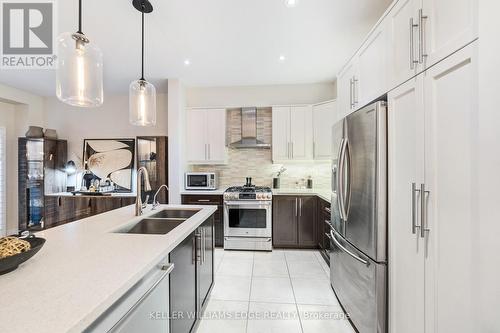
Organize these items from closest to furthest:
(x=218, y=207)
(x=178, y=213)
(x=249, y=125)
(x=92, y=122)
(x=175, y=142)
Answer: (x=178, y=213), (x=218, y=207), (x=175, y=142), (x=249, y=125), (x=92, y=122)

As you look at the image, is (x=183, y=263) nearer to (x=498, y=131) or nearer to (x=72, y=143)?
(x=498, y=131)

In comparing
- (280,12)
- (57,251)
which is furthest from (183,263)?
(280,12)

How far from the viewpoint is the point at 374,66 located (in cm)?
167

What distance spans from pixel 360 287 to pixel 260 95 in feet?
11.3

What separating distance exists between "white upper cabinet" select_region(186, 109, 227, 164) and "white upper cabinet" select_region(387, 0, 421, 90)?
116 inches

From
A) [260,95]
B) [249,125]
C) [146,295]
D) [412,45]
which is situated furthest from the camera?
[260,95]

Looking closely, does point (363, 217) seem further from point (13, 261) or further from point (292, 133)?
point (292, 133)

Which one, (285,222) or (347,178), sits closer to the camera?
(347,178)

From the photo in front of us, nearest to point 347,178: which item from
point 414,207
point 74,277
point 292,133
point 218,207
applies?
point 414,207

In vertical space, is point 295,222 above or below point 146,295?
below

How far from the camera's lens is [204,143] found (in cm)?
407

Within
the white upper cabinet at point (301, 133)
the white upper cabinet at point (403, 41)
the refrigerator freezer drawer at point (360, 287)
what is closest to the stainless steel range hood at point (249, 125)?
the white upper cabinet at point (301, 133)

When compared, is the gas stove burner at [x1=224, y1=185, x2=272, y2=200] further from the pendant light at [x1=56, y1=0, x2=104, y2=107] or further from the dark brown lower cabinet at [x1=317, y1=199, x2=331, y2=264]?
the pendant light at [x1=56, y1=0, x2=104, y2=107]

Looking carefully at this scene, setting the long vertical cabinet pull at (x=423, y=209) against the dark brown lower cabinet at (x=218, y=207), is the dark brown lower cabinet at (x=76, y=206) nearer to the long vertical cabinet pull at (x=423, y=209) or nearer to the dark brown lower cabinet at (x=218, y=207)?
the dark brown lower cabinet at (x=218, y=207)
